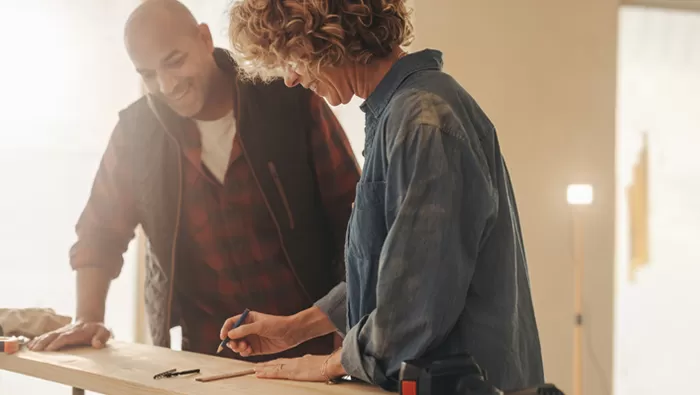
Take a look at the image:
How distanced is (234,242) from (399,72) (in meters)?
1.32

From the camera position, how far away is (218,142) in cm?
235

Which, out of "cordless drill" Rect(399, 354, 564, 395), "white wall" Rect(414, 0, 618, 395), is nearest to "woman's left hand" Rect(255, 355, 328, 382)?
"cordless drill" Rect(399, 354, 564, 395)

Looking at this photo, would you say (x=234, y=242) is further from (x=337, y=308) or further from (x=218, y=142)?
(x=337, y=308)

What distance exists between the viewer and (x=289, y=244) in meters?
2.28

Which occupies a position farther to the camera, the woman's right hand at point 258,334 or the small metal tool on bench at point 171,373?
the woman's right hand at point 258,334

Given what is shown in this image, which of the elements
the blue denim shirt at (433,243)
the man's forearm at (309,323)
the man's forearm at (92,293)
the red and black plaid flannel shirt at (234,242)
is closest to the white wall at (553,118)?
the red and black plaid flannel shirt at (234,242)

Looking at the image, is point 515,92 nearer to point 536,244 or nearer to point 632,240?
point 536,244

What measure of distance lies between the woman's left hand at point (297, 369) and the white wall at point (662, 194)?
6.54 feet

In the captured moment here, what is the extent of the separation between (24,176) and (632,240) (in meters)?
2.45

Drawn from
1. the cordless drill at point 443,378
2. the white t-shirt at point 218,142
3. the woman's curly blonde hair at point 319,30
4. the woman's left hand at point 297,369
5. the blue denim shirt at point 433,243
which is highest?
the woman's curly blonde hair at point 319,30

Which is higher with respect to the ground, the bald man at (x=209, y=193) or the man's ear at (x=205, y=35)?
the man's ear at (x=205, y=35)

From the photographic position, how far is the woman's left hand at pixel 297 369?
4.47 ft

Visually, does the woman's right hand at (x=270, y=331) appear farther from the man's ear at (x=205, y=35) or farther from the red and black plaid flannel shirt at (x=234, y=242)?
the man's ear at (x=205, y=35)

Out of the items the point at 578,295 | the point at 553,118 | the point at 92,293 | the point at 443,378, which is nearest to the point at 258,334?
the point at 443,378
